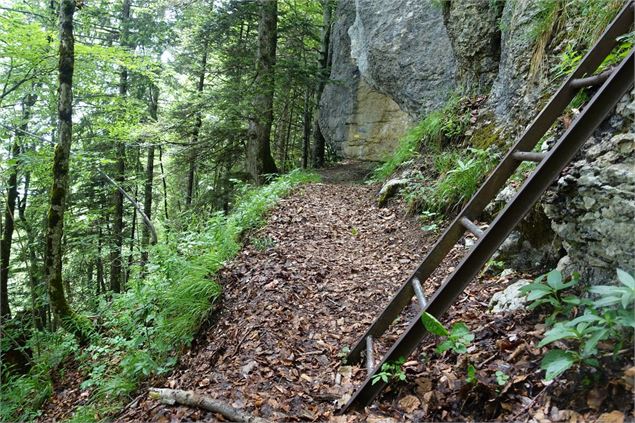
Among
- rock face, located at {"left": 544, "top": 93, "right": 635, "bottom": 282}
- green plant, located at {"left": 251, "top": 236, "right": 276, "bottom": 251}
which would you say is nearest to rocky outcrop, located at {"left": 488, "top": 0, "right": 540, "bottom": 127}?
rock face, located at {"left": 544, "top": 93, "right": 635, "bottom": 282}

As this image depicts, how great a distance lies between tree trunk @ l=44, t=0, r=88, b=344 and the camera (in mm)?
6902

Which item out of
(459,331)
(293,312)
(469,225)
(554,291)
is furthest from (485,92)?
(459,331)

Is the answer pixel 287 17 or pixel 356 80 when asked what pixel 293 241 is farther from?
pixel 287 17

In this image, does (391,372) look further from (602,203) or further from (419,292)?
(602,203)

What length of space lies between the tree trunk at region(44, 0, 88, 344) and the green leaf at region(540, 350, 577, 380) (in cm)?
750

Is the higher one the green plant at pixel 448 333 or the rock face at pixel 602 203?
the rock face at pixel 602 203

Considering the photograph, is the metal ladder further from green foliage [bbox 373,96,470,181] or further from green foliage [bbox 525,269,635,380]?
green foliage [bbox 373,96,470,181]

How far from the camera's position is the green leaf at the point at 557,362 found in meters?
1.71

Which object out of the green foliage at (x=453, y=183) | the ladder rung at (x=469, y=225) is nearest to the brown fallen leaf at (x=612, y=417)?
the ladder rung at (x=469, y=225)

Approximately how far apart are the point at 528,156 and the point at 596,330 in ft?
4.23

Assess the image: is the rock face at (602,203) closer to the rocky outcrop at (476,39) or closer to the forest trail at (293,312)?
the forest trail at (293,312)

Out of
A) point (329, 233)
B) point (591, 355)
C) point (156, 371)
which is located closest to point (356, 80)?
point (329, 233)

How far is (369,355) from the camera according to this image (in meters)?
2.80

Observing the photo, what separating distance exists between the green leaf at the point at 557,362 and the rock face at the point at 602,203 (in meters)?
0.62
